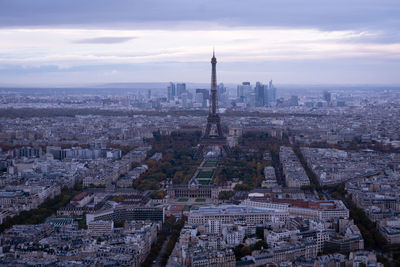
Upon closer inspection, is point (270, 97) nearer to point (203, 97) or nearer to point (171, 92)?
point (203, 97)

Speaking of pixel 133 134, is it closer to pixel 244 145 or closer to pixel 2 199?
pixel 244 145

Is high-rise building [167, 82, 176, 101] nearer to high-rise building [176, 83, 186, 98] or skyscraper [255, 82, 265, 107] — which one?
Answer: high-rise building [176, 83, 186, 98]

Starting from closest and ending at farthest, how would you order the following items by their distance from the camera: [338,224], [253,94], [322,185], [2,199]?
[338,224]
[2,199]
[322,185]
[253,94]

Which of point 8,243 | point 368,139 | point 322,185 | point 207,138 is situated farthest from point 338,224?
point 368,139

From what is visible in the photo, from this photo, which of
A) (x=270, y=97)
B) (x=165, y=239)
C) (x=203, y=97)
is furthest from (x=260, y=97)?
(x=165, y=239)

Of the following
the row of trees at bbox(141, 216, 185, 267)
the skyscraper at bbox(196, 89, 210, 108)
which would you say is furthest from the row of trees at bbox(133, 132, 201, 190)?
the skyscraper at bbox(196, 89, 210, 108)

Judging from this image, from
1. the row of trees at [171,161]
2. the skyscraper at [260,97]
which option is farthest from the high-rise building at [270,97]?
the row of trees at [171,161]

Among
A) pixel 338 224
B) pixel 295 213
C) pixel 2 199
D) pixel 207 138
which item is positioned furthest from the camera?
pixel 207 138

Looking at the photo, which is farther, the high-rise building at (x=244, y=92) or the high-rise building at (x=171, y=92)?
the high-rise building at (x=171, y=92)

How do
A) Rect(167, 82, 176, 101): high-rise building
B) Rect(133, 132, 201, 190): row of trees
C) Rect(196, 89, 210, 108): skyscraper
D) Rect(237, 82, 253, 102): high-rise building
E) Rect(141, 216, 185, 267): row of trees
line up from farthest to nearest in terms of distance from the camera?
1. Rect(167, 82, 176, 101): high-rise building
2. Rect(237, 82, 253, 102): high-rise building
3. Rect(196, 89, 210, 108): skyscraper
4. Rect(133, 132, 201, 190): row of trees
5. Rect(141, 216, 185, 267): row of trees

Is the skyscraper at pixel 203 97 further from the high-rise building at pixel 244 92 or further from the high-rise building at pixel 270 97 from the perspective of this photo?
the high-rise building at pixel 270 97

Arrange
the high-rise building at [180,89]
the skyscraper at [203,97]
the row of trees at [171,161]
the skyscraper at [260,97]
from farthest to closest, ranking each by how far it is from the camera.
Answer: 1. the high-rise building at [180,89]
2. the skyscraper at [260,97]
3. the skyscraper at [203,97]
4. the row of trees at [171,161]
